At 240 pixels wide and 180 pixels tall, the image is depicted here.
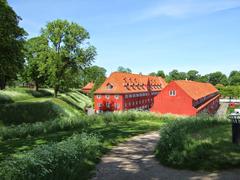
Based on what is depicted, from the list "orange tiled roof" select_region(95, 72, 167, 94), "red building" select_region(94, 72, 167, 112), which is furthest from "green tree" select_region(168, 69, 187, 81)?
"red building" select_region(94, 72, 167, 112)

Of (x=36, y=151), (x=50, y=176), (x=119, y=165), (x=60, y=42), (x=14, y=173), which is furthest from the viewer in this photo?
(x=60, y=42)

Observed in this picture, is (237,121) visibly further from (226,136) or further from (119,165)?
(119,165)

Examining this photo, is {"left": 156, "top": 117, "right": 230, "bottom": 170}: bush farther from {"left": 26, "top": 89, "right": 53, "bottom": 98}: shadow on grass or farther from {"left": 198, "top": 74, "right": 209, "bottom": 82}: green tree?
{"left": 198, "top": 74, "right": 209, "bottom": 82}: green tree

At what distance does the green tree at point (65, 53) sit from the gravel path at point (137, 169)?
29.0 m

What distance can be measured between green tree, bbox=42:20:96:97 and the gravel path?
2900 cm

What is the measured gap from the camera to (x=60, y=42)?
41.4 meters

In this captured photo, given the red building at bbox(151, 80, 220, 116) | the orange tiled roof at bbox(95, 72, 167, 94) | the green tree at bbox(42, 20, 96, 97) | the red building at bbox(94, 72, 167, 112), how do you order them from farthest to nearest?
the orange tiled roof at bbox(95, 72, 167, 94)
the red building at bbox(94, 72, 167, 112)
the red building at bbox(151, 80, 220, 116)
the green tree at bbox(42, 20, 96, 97)

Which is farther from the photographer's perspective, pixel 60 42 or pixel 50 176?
pixel 60 42

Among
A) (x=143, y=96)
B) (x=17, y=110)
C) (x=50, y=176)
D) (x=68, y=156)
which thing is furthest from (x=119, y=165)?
(x=143, y=96)

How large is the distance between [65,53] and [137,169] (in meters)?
33.2

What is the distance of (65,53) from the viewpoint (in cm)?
4044

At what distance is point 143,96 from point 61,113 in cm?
4255

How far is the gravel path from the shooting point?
8.52 meters

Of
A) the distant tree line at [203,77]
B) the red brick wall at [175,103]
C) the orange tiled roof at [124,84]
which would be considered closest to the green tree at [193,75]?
the distant tree line at [203,77]
